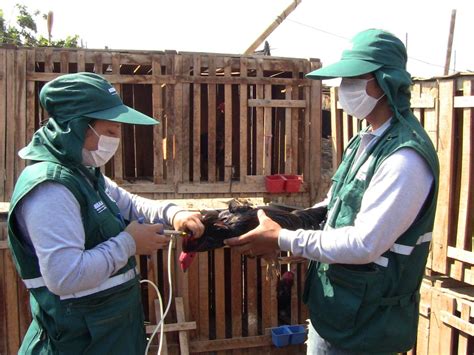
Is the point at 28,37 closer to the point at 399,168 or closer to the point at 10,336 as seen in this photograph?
the point at 10,336

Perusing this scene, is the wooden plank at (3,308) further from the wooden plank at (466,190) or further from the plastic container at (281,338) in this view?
the wooden plank at (466,190)

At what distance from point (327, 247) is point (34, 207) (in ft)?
4.39

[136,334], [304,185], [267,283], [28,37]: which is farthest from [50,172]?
[28,37]

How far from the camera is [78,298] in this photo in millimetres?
2271

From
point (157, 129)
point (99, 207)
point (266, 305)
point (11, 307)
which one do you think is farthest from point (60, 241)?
point (157, 129)

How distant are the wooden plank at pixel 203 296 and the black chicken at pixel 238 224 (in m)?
2.29

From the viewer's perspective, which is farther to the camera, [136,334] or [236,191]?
[236,191]

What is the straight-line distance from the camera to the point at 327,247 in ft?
7.82

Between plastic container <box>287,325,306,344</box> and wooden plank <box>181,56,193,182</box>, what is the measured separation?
103 inches

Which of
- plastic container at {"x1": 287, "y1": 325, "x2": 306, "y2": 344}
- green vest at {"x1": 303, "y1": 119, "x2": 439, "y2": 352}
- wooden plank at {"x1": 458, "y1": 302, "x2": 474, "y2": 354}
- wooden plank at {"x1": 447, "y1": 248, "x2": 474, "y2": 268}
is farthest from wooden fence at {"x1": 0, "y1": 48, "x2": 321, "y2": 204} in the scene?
green vest at {"x1": 303, "y1": 119, "x2": 439, "y2": 352}

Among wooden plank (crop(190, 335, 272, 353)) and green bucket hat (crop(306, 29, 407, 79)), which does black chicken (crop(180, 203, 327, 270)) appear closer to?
green bucket hat (crop(306, 29, 407, 79))

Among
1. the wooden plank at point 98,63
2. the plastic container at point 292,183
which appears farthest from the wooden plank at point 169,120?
the plastic container at point 292,183

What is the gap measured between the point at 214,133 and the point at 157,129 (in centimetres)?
82

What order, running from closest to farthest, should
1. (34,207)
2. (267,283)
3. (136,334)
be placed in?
(34,207), (136,334), (267,283)
